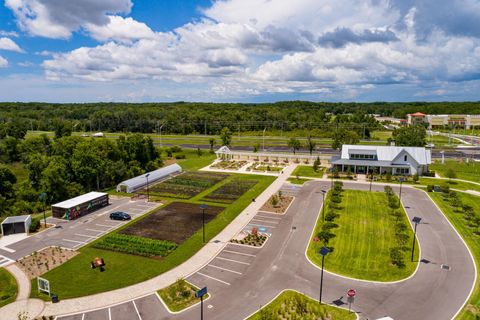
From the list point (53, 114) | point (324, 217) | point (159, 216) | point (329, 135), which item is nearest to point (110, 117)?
point (53, 114)

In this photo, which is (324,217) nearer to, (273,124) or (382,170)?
(382,170)

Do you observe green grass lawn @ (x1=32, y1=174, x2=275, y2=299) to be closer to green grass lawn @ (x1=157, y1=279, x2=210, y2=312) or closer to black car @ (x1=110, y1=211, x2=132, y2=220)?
green grass lawn @ (x1=157, y1=279, x2=210, y2=312)

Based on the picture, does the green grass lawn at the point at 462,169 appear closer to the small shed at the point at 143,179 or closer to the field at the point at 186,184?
the field at the point at 186,184

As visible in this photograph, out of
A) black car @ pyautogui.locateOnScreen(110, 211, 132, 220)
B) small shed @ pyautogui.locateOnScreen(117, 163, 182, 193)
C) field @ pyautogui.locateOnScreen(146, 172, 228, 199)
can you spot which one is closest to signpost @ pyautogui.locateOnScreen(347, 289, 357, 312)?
black car @ pyautogui.locateOnScreen(110, 211, 132, 220)

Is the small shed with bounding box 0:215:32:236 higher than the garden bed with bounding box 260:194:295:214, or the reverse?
the small shed with bounding box 0:215:32:236

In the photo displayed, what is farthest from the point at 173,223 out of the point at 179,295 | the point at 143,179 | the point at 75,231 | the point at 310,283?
the point at 143,179

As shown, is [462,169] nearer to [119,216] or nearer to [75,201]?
[119,216]

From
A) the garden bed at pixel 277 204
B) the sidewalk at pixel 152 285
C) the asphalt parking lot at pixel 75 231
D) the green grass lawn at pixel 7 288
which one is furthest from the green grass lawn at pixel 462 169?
the green grass lawn at pixel 7 288
